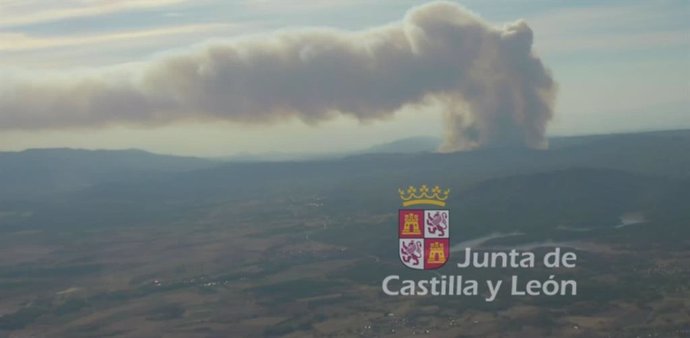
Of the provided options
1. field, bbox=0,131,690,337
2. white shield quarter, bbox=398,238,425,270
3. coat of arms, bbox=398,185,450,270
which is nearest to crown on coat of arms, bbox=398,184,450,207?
coat of arms, bbox=398,185,450,270

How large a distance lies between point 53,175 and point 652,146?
2772cm

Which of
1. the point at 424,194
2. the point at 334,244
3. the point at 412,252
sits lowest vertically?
the point at 334,244

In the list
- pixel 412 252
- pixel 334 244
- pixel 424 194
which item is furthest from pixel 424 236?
pixel 334 244

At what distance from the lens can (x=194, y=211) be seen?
3978 cm

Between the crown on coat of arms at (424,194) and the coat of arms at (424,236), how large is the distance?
0.33m

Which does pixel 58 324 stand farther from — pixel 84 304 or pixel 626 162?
pixel 626 162

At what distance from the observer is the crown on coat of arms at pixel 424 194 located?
36.1 metres

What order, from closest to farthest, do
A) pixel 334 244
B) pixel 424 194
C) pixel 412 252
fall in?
1. pixel 412 252
2. pixel 424 194
3. pixel 334 244

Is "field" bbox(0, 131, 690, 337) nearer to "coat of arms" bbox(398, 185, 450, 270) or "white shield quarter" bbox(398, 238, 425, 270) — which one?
"white shield quarter" bbox(398, 238, 425, 270)

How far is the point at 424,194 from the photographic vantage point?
121 feet

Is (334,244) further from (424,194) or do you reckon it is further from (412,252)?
(412,252)

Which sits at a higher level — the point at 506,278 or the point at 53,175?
the point at 53,175

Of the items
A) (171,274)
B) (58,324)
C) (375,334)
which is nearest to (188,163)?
(171,274)

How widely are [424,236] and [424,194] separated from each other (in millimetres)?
3727
